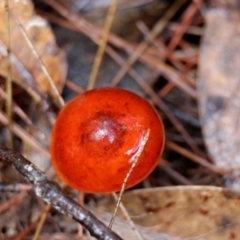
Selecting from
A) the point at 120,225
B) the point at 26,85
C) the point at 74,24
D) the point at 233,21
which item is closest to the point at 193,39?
the point at 233,21

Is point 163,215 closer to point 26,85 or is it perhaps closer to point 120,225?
point 120,225

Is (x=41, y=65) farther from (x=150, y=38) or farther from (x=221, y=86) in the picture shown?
(x=221, y=86)

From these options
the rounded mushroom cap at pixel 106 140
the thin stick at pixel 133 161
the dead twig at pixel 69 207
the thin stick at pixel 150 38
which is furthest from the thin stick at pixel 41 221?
the thin stick at pixel 150 38

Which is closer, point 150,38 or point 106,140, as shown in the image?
point 106,140

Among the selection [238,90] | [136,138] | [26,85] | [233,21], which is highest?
[233,21]

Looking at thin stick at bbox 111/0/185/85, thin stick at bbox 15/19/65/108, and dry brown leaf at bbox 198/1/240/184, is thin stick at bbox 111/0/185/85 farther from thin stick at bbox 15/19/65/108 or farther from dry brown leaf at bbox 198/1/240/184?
thin stick at bbox 15/19/65/108

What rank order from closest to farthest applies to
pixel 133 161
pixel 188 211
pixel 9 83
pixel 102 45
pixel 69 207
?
1. pixel 69 207
2. pixel 133 161
3. pixel 188 211
4. pixel 9 83
5. pixel 102 45

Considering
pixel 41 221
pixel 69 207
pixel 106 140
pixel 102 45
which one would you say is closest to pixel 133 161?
pixel 106 140
